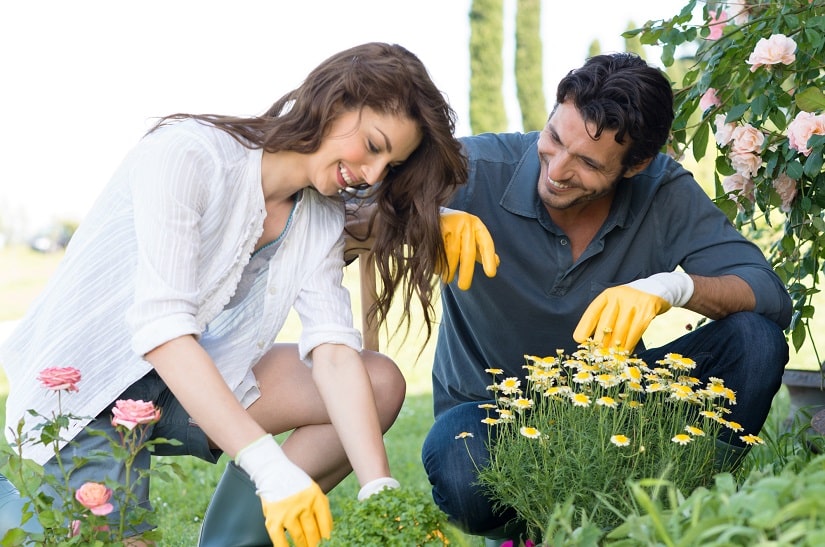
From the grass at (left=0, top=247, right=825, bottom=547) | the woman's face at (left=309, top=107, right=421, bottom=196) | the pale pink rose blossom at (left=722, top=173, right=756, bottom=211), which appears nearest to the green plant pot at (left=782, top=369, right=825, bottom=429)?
the grass at (left=0, top=247, right=825, bottom=547)

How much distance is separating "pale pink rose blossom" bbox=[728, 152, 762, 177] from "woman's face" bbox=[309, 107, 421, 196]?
87 centimetres

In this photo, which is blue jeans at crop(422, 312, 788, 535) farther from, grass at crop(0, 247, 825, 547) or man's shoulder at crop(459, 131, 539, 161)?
man's shoulder at crop(459, 131, 539, 161)

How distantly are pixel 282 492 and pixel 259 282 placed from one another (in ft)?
2.04

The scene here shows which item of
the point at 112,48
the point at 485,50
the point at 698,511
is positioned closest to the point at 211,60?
the point at 112,48

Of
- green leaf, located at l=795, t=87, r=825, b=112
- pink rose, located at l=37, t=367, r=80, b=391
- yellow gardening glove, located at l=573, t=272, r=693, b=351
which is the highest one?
green leaf, located at l=795, t=87, r=825, b=112

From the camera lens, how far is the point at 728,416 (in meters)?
2.18

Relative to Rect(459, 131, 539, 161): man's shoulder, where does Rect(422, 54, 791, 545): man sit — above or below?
below

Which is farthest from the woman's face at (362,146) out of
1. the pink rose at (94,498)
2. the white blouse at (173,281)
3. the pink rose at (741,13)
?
the pink rose at (741,13)

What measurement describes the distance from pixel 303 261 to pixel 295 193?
6.3 inches

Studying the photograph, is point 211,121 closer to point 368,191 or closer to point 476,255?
point 368,191

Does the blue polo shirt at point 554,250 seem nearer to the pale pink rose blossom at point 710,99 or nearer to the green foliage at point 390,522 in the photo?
the pale pink rose blossom at point 710,99

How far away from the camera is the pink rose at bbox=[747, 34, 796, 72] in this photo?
2158 mm

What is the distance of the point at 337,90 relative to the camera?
1.91 metres

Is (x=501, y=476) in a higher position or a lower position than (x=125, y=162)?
lower
